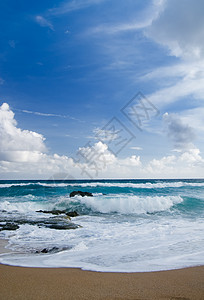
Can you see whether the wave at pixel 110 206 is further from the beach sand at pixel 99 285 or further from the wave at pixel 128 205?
the beach sand at pixel 99 285

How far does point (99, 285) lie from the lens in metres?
2.91

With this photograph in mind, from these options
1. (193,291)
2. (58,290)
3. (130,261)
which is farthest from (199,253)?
(58,290)

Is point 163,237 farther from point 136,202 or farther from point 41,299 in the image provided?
point 136,202

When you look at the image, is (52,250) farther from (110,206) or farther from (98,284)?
(110,206)

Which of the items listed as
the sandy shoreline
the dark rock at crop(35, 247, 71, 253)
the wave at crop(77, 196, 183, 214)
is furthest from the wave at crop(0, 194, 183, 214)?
the sandy shoreline

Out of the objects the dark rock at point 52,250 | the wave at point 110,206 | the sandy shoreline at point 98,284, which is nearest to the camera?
the sandy shoreline at point 98,284

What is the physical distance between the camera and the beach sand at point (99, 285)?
2.58 m

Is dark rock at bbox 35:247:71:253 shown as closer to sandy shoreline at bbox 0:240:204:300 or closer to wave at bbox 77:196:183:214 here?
sandy shoreline at bbox 0:240:204:300

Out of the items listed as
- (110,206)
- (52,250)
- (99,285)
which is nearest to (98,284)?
(99,285)

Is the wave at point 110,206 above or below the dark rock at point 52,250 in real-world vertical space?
below

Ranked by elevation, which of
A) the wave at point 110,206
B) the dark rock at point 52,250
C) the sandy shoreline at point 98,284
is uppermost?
the sandy shoreline at point 98,284

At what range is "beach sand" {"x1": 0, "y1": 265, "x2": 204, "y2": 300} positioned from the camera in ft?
8.46

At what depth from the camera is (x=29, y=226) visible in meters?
8.88

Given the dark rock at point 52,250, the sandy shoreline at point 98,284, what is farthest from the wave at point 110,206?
the sandy shoreline at point 98,284
